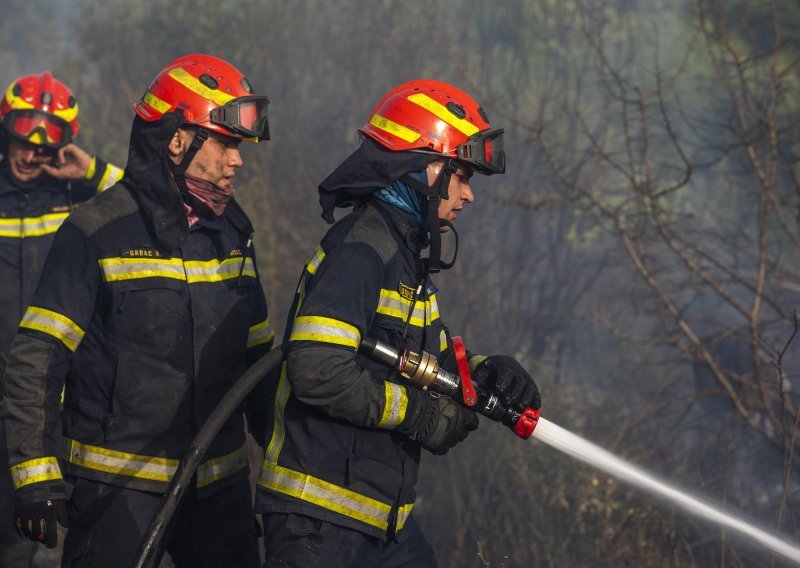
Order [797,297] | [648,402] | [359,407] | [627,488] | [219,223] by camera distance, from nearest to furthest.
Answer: [359,407] < [219,223] < [627,488] < [648,402] < [797,297]

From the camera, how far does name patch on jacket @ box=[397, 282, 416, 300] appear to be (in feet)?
9.17

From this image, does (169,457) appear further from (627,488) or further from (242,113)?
(627,488)

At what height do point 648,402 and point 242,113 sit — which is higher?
point 242,113

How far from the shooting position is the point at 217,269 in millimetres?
3400

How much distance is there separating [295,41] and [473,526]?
39.3 feet

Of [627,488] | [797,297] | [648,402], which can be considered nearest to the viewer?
[627,488]

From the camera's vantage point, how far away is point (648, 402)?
6414 millimetres

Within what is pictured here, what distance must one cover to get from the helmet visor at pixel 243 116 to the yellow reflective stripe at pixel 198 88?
1.9 inches

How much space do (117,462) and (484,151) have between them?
5.34 feet

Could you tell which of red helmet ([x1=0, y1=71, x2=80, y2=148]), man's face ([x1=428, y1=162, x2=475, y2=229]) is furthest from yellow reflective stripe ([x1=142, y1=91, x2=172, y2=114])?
red helmet ([x1=0, y1=71, x2=80, y2=148])

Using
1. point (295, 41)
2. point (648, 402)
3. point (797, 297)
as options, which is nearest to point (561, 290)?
point (797, 297)

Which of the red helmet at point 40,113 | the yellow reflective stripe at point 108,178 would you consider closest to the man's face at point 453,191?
the yellow reflective stripe at point 108,178

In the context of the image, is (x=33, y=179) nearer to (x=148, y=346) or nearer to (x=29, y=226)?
(x=29, y=226)

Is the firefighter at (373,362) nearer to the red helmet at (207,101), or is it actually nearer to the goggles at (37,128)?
the red helmet at (207,101)
